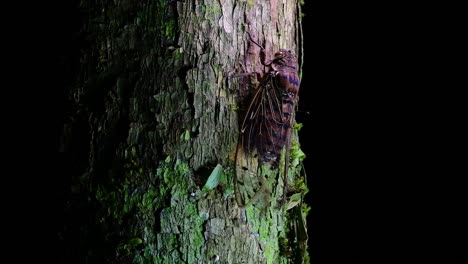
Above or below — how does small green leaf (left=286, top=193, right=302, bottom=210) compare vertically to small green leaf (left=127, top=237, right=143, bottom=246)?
above

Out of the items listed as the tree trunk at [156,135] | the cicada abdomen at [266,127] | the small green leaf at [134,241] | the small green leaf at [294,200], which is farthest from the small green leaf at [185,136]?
the small green leaf at [294,200]

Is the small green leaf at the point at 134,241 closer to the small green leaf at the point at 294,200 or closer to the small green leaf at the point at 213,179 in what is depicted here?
the small green leaf at the point at 213,179

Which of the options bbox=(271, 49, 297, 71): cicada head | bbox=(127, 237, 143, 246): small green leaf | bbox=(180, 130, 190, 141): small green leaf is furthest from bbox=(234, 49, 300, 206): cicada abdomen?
bbox=(127, 237, 143, 246): small green leaf

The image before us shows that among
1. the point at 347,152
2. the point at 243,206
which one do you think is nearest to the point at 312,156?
the point at 347,152

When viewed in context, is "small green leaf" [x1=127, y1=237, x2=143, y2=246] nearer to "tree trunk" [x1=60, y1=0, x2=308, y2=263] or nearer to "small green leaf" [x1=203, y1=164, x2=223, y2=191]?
"tree trunk" [x1=60, y1=0, x2=308, y2=263]

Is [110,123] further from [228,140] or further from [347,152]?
[347,152]

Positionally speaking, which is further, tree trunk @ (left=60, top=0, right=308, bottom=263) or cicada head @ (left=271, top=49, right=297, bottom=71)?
cicada head @ (left=271, top=49, right=297, bottom=71)

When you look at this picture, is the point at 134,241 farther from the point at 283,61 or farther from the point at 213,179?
the point at 283,61
